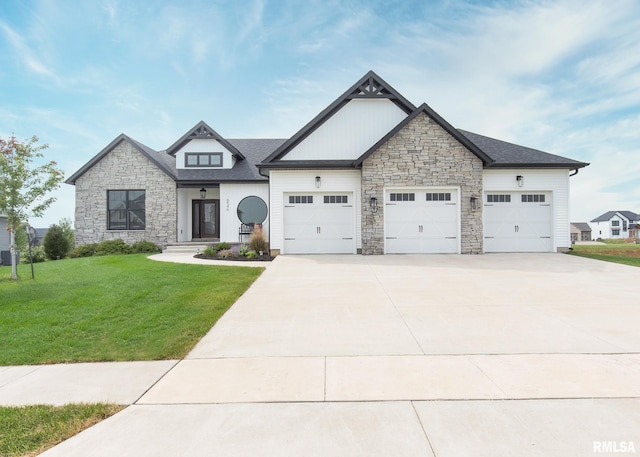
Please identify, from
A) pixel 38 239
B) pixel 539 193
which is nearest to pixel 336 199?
pixel 539 193

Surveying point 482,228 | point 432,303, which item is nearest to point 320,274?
point 432,303

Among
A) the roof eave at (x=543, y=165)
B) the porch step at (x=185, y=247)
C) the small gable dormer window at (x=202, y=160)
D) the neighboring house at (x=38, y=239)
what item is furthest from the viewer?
the small gable dormer window at (x=202, y=160)

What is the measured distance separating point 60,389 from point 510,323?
6043 millimetres

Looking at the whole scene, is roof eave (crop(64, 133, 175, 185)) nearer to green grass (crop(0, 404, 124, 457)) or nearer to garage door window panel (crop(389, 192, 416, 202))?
garage door window panel (crop(389, 192, 416, 202))

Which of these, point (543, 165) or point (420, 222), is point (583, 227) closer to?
point (543, 165)

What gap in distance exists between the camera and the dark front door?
18.6 meters

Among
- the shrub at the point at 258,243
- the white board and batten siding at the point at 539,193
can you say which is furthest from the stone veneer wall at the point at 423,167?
the shrub at the point at 258,243

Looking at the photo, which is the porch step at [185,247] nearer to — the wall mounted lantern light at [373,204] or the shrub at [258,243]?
the shrub at [258,243]

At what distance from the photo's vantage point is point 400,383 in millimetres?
3115

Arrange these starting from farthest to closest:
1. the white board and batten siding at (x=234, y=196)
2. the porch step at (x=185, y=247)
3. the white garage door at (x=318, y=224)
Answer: the white board and batten siding at (x=234, y=196)
the porch step at (x=185, y=247)
the white garage door at (x=318, y=224)

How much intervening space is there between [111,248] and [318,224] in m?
11.2

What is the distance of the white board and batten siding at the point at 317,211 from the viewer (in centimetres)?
1328

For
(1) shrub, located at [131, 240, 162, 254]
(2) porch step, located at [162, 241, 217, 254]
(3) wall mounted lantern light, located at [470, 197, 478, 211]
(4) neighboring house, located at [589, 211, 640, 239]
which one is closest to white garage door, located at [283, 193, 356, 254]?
(3) wall mounted lantern light, located at [470, 197, 478, 211]

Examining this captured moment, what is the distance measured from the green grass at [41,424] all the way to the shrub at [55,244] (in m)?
18.0
